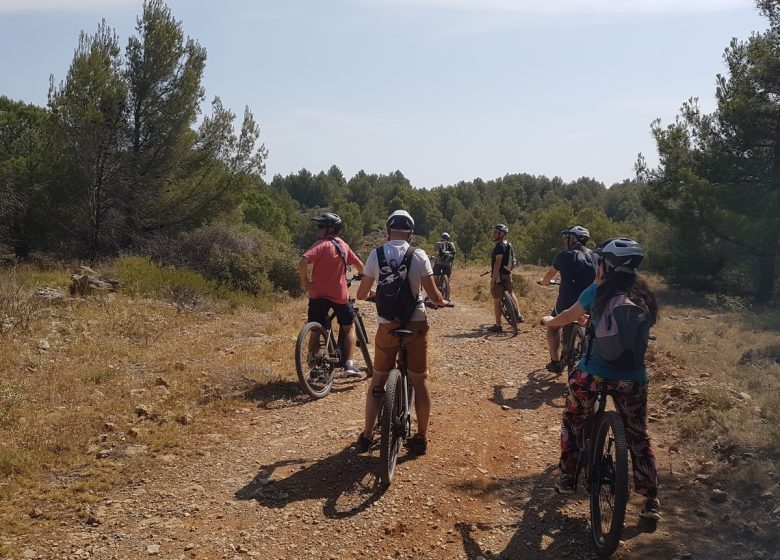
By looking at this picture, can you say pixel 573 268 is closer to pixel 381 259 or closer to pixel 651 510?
pixel 381 259

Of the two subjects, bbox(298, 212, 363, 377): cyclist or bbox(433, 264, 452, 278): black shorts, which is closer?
bbox(298, 212, 363, 377): cyclist

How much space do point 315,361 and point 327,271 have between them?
1.08m

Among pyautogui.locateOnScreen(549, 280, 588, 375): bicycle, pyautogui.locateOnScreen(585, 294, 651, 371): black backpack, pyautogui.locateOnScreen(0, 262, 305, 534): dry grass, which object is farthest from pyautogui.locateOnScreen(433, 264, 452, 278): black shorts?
pyautogui.locateOnScreen(585, 294, 651, 371): black backpack

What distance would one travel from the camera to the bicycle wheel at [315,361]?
21.2 ft

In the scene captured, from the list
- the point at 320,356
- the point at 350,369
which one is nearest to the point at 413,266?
the point at 320,356

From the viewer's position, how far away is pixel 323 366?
22.4 feet

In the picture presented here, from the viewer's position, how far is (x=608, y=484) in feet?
11.7

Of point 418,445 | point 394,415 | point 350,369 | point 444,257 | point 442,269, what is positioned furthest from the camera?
point 442,269

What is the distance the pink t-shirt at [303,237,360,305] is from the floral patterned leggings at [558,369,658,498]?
3.29 m

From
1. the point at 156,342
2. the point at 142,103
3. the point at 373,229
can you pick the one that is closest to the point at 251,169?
the point at 142,103

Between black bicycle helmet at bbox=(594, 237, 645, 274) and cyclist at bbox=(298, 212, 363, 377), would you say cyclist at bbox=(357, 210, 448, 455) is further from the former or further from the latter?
cyclist at bbox=(298, 212, 363, 377)

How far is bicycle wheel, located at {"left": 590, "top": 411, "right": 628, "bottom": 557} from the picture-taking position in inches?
131

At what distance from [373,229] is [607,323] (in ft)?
253

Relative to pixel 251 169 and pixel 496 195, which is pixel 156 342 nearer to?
pixel 251 169
